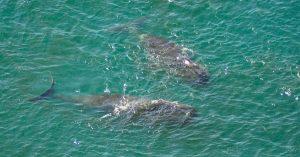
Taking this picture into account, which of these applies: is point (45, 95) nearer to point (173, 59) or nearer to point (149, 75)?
point (149, 75)

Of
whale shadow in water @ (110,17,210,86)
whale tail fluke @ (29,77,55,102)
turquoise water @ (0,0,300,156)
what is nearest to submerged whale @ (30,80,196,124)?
Result: whale tail fluke @ (29,77,55,102)

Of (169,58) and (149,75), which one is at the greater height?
(169,58)

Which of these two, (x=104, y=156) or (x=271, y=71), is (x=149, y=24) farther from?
(x=104, y=156)

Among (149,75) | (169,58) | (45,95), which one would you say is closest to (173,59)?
(169,58)

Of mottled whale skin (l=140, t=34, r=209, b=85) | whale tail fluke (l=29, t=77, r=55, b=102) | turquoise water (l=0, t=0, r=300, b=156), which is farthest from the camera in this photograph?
mottled whale skin (l=140, t=34, r=209, b=85)

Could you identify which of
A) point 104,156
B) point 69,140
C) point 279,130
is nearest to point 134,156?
point 104,156

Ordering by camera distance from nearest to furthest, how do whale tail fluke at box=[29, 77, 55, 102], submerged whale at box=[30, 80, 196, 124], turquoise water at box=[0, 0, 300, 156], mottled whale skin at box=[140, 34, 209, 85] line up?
Answer: turquoise water at box=[0, 0, 300, 156]
submerged whale at box=[30, 80, 196, 124]
whale tail fluke at box=[29, 77, 55, 102]
mottled whale skin at box=[140, 34, 209, 85]

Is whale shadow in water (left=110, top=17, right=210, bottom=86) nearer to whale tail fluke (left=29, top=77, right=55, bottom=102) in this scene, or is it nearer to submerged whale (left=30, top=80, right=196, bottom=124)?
submerged whale (left=30, top=80, right=196, bottom=124)
